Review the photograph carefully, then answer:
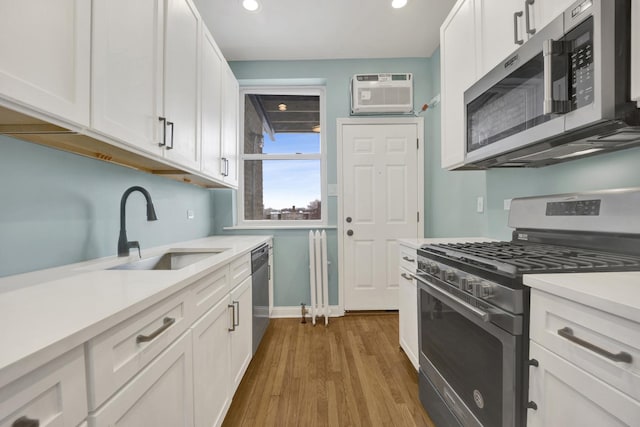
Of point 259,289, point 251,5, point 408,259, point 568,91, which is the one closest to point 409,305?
point 408,259

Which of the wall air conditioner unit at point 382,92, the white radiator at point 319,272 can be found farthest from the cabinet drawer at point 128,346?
the wall air conditioner unit at point 382,92

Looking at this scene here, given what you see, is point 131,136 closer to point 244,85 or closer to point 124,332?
point 124,332

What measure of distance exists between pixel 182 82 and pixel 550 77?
1.82 metres

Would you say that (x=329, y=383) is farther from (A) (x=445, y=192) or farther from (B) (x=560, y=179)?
(A) (x=445, y=192)

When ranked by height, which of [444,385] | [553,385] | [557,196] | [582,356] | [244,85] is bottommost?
[444,385]

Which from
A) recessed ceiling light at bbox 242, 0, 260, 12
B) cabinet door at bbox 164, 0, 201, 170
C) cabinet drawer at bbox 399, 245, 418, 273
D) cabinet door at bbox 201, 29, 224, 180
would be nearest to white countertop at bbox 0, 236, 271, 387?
cabinet door at bbox 164, 0, 201, 170

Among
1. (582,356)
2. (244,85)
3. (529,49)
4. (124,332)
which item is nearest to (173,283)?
(124,332)

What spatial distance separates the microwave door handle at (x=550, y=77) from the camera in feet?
3.20

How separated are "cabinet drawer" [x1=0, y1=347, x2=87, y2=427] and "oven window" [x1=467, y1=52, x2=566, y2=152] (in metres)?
1.62

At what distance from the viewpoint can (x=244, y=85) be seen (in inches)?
127

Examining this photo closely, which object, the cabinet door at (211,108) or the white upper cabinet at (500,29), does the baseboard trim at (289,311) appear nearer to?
the cabinet door at (211,108)

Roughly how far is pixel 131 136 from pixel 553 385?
1.76 meters

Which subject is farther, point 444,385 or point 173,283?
point 444,385

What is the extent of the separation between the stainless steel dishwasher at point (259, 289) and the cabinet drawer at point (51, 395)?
4.88 ft
